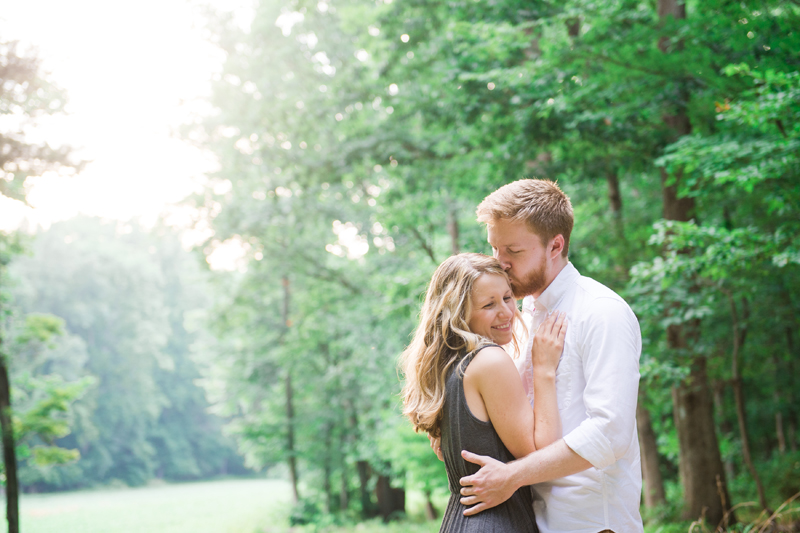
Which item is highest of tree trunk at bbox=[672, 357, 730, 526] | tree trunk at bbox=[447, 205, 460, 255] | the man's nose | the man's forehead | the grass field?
tree trunk at bbox=[447, 205, 460, 255]

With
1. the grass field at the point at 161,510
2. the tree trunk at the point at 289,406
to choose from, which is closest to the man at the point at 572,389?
the tree trunk at the point at 289,406

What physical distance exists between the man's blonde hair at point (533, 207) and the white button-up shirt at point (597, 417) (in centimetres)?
24

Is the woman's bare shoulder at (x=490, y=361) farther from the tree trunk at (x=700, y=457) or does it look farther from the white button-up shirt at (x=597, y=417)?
the tree trunk at (x=700, y=457)

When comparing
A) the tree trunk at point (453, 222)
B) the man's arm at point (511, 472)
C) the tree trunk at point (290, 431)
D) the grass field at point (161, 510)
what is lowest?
the grass field at point (161, 510)

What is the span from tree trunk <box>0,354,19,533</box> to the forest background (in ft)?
1.32

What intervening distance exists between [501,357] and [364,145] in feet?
26.6

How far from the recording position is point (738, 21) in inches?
211

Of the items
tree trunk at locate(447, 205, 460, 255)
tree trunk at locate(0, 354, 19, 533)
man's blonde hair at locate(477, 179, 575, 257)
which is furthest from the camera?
tree trunk at locate(447, 205, 460, 255)

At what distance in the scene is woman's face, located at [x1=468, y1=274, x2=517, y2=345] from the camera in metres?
2.29

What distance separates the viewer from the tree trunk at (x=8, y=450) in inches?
454

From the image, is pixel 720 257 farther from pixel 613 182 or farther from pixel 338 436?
pixel 338 436

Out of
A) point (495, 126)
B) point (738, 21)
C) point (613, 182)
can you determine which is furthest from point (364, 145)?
point (738, 21)

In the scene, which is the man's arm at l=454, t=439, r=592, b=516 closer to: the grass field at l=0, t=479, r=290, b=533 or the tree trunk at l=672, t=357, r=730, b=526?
the tree trunk at l=672, t=357, r=730, b=526

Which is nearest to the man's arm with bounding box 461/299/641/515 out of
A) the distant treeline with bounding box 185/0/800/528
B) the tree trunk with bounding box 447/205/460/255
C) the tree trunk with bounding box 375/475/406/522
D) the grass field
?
the distant treeline with bounding box 185/0/800/528
